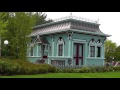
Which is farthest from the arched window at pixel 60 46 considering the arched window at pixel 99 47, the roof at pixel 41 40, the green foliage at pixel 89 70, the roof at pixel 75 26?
the green foliage at pixel 89 70

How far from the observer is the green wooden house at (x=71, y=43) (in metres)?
22.8

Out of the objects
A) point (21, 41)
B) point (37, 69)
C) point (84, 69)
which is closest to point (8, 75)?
point (37, 69)

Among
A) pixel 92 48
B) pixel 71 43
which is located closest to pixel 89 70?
pixel 71 43

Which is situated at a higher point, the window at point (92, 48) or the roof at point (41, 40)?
the roof at point (41, 40)

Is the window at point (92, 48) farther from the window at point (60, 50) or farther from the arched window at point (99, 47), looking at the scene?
the window at point (60, 50)

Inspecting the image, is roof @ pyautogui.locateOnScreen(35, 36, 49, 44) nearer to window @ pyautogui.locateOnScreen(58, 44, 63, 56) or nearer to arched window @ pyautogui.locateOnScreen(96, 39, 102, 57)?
window @ pyautogui.locateOnScreen(58, 44, 63, 56)

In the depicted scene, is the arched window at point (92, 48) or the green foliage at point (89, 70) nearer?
the green foliage at point (89, 70)

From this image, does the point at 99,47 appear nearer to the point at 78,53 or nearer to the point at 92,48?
the point at 92,48

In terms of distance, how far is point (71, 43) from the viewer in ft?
73.9

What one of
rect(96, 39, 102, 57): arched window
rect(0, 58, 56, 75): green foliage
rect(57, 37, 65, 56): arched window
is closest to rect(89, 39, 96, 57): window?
rect(96, 39, 102, 57): arched window

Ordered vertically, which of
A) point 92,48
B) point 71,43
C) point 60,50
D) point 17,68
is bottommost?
point 17,68

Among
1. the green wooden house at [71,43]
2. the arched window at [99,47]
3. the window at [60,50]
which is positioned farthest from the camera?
the arched window at [99,47]
